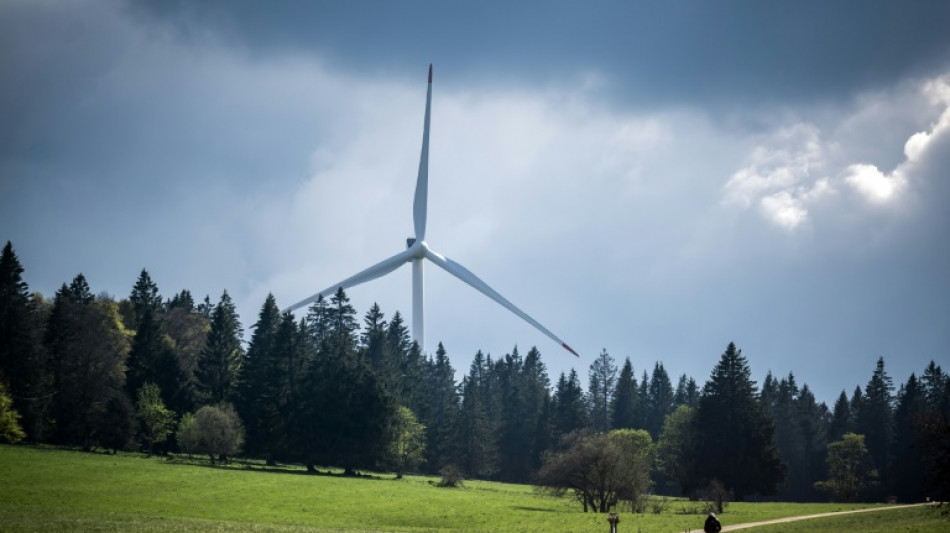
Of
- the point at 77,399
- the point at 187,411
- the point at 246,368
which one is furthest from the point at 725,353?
the point at 77,399

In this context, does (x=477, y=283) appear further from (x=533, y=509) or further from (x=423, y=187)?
(x=533, y=509)

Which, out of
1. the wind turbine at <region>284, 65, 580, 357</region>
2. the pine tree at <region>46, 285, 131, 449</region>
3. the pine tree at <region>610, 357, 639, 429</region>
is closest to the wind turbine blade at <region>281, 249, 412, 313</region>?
the wind turbine at <region>284, 65, 580, 357</region>

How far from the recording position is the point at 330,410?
9006 centimetres

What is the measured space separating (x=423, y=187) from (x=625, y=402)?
7735 centimetres

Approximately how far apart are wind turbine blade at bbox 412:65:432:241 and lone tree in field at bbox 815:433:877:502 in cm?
6229

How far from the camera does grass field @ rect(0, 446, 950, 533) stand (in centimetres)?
3922

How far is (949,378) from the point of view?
391 feet

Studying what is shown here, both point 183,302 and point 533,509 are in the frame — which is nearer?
point 533,509

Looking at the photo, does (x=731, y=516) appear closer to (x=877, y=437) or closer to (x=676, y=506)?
(x=676, y=506)

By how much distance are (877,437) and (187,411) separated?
3874 inches

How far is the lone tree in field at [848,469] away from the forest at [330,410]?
25 centimetres

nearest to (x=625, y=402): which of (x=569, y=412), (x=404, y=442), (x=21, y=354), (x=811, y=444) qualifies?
(x=569, y=412)

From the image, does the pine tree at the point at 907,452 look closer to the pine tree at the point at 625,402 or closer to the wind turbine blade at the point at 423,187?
the pine tree at the point at 625,402

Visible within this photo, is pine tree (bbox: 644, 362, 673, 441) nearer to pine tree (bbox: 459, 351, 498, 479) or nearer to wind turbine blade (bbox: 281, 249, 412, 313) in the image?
pine tree (bbox: 459, 351, 498, 479)
